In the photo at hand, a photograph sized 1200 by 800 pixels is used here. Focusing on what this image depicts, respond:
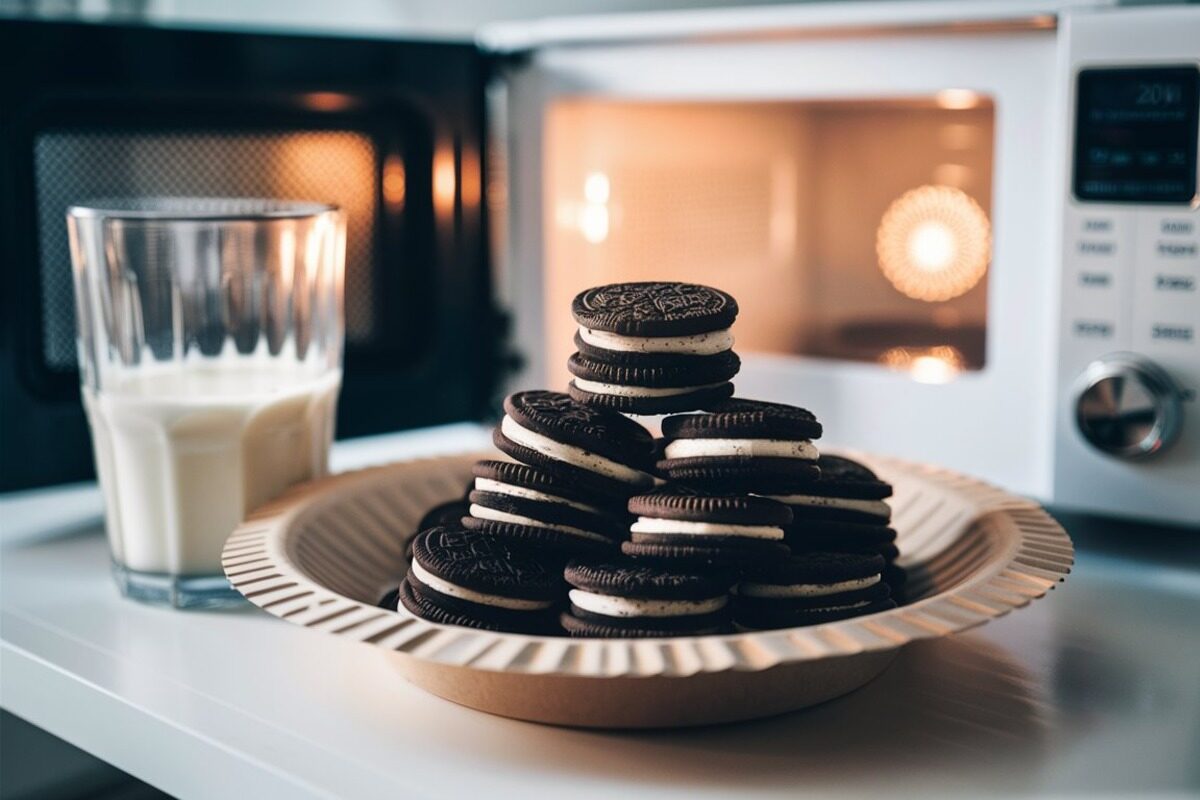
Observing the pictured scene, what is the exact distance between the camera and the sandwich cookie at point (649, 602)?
542mm

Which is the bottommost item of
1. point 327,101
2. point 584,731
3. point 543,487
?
point 584,731

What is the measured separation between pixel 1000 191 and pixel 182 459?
1.71ft

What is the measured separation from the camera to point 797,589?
566 mm

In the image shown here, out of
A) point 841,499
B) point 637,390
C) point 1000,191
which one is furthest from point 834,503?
point 1000,191

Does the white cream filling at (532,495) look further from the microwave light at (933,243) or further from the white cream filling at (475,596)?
the microwave light at (933,243)

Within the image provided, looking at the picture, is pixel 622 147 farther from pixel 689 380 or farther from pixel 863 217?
pixel 689 380

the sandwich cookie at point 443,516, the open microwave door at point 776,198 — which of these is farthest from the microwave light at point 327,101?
the sandwich cookie at point 443,516

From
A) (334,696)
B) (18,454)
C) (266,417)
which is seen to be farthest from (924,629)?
(18,454)

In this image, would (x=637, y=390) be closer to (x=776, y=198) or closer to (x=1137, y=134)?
(x=1137, y=134)

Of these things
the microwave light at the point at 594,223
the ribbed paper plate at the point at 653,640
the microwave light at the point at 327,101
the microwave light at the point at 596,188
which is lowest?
the ribbed paper plate at the point at 653,640

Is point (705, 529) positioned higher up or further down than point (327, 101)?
further down

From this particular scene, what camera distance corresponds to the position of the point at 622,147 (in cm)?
108

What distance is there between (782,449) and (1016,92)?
36cm

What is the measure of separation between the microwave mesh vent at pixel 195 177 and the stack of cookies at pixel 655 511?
40 centimetres
